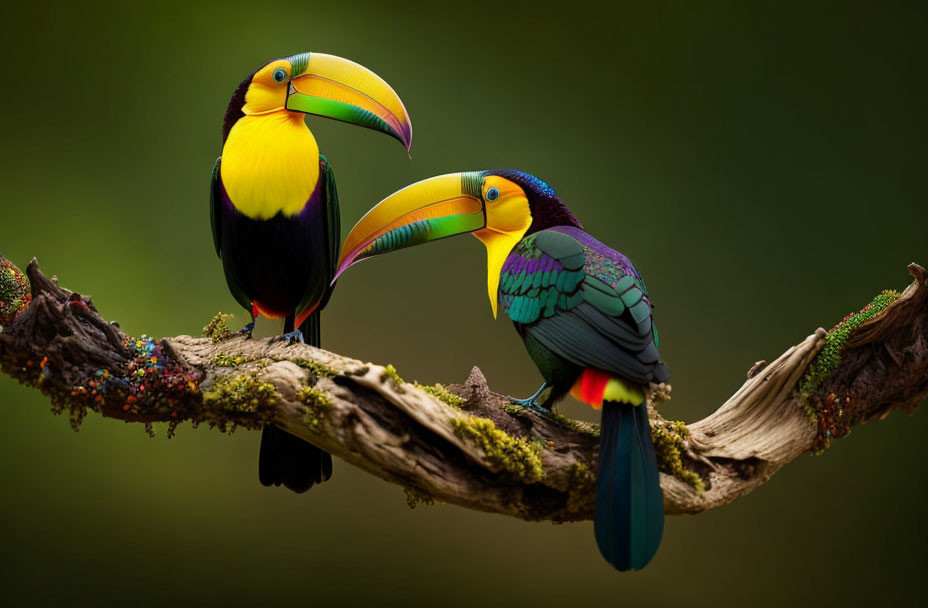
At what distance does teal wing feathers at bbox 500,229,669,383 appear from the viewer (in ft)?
6.61

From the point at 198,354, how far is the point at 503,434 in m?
1.00

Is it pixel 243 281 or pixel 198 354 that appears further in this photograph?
pixel 243 281

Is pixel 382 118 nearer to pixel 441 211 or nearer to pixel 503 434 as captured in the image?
pixel 441 211

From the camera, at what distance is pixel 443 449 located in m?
2.11

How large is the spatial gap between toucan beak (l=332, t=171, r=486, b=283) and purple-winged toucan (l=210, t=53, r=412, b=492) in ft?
0.60

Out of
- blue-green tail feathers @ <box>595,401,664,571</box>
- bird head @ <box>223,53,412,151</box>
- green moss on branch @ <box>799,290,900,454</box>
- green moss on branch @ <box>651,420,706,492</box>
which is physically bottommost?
blue-green tail feathers @ <box>595,401,664,571</box>

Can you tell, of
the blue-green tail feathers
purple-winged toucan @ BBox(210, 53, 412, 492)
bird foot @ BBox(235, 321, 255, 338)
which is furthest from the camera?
bird foot @ BBox(235, 321, 255, 338)

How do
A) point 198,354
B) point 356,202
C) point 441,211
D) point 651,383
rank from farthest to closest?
point 356,202, point 441,211, point 198,354, point 651,383

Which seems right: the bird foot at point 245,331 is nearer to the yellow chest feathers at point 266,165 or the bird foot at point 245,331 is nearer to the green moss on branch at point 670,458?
the yellow chest feathers at point 266,165

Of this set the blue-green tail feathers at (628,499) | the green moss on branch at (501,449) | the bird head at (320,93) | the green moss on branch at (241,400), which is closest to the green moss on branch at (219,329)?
the green moss on branch at (241,400)

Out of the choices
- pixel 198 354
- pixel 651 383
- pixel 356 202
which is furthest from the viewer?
pixel 356 202

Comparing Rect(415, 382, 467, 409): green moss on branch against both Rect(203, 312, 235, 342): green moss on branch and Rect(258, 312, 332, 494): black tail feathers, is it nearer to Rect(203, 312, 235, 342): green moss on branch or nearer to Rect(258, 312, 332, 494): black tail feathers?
Rect(258, 312, 332, 494): black tail feathers

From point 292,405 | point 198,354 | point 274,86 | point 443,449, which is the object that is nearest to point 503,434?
point 443,449

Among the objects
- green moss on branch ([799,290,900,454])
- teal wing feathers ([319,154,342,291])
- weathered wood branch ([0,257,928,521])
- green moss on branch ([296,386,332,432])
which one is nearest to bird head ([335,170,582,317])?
teal wing feathers ([319,154,342,291])
